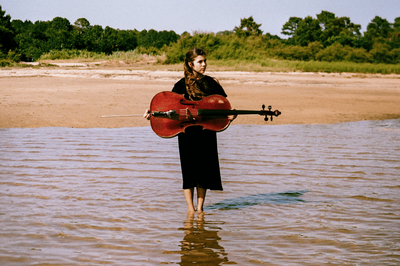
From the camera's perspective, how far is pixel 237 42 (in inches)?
1305

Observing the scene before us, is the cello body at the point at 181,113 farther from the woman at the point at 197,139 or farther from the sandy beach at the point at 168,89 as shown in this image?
the sandy beach at the point at 168,89

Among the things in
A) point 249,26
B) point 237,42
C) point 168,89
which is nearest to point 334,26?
point 249,26

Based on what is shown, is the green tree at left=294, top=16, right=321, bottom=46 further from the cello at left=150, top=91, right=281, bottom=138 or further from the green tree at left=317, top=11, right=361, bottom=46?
the cello at left=150, top=91, right=281, bottom=138

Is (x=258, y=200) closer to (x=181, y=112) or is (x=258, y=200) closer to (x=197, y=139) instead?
(x=197, y=139)

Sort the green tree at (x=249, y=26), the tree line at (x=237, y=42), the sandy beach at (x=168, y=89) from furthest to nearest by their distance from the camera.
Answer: the green tree at (x=249, y=26), the tree line at (x=237, y=42), the sandy beach at (x=168, y=89)

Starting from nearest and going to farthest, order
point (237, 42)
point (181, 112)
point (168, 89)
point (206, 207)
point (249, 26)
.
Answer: point (181, 112), point (206, 207), point (168, 89), point (237, 42), point (249, 26)

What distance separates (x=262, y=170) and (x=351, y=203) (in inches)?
68.6

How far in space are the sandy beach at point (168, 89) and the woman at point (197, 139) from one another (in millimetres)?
6781

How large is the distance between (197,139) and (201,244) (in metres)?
0.95

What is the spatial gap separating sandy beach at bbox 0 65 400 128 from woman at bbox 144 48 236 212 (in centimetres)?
678

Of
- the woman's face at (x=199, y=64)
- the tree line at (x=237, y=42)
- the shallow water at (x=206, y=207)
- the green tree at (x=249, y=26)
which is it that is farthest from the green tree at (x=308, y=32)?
the woman's face at (x=199, y=64)

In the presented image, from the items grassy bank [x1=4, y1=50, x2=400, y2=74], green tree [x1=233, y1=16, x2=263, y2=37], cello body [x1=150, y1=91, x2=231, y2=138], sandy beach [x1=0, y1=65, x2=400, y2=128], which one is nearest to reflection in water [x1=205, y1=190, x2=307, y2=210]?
cello body [x1=150, y1=91, x2=231, y2=138]

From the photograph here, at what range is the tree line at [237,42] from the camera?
108 ft

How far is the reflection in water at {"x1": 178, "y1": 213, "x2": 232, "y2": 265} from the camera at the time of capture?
3.46 meters
